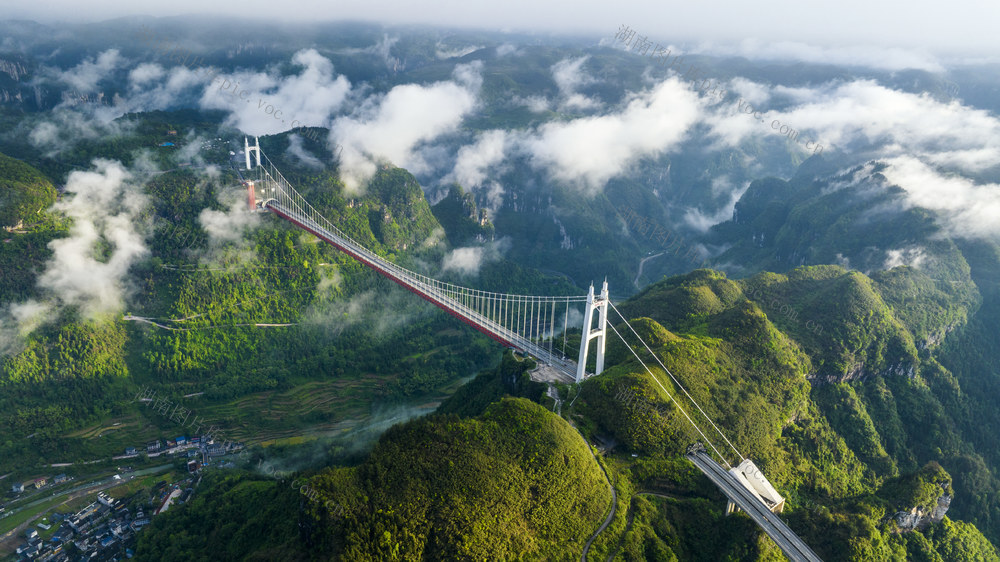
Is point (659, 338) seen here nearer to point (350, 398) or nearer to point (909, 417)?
point (909, 417)

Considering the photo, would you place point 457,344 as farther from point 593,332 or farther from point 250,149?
point 593,332

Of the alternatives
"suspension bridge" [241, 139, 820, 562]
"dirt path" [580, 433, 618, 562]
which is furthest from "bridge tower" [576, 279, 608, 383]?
"dirt path" [580, 433, 618, 562]

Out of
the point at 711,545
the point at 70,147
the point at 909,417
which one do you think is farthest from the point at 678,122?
the point at 711,545

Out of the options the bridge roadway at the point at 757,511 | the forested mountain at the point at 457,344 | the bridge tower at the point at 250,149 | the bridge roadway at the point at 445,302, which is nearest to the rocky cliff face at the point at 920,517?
the forested mountain at the point at 457,344

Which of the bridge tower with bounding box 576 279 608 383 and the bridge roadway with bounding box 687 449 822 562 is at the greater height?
the bridge tower with bounding box 576 279 608 383

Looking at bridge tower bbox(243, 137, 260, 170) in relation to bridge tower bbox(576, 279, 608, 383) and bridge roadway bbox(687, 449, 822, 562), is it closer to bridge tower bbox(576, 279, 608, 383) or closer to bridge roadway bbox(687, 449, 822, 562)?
bridge tower bbox(576, 279, 608, 383)

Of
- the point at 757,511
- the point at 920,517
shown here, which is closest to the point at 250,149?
the point at 757,511

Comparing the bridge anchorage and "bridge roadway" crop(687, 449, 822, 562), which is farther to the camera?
the bridge anchorage

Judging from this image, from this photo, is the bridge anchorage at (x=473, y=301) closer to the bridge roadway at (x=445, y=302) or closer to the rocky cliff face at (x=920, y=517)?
the bridge roadway at (x=445, y=302)
